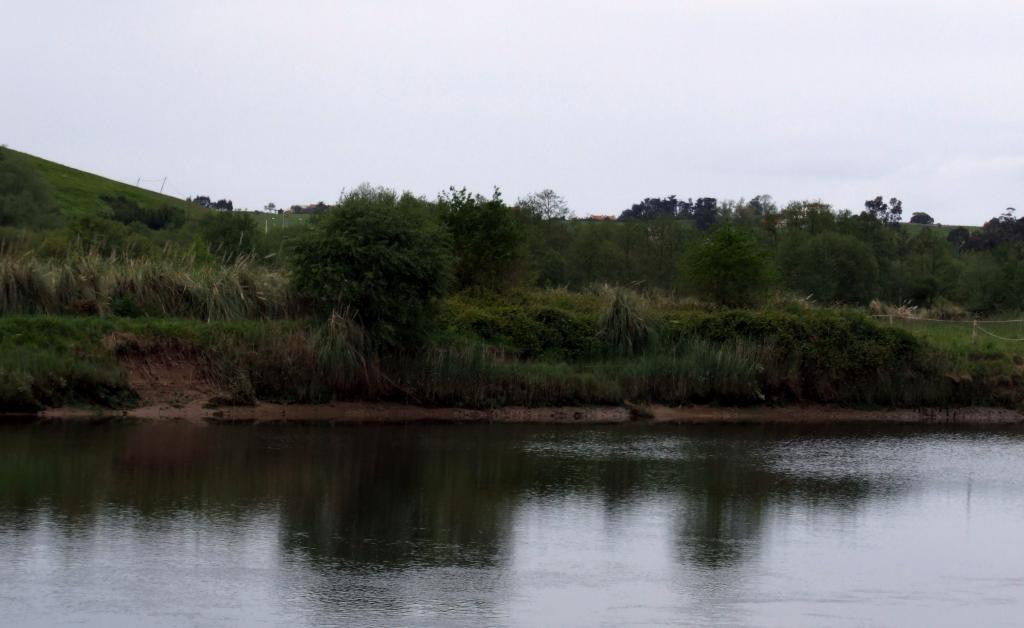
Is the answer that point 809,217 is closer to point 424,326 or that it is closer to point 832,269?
point 832,269

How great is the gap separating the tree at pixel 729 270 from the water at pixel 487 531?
47.7 ft

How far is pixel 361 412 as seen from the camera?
29.2 m

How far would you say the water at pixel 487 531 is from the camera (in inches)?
508

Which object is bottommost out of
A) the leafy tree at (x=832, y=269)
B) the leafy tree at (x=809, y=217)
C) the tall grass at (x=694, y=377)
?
the tall grass at (x=694, y=377)

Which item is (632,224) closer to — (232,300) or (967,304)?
(967,304)

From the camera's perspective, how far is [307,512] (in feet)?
57.5

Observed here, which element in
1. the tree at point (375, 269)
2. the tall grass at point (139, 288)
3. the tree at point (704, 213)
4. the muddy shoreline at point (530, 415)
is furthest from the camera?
the tree at point (704, 213)

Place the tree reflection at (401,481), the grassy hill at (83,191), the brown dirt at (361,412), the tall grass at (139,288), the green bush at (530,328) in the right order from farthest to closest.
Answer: the grassy hill at (83,191)
the green bush at (530,328)
the tall grass at (139,288)
the brown dirt at (361,412)
the tree reflection at (401,481)

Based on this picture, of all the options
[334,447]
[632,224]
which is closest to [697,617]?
[334,447]

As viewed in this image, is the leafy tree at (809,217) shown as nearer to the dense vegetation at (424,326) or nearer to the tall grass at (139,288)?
the dense vegetation at (424,326)

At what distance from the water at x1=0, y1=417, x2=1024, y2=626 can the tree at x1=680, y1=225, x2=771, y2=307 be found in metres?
14.5

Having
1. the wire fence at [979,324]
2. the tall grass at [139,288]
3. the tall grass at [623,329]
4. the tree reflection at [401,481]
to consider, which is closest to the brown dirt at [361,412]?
the tree reflection at [401,481]

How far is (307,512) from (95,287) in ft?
52.6

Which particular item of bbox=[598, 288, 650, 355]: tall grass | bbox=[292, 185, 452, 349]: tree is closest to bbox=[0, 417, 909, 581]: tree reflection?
bbox=[292, 185, 452, 349]: tree
